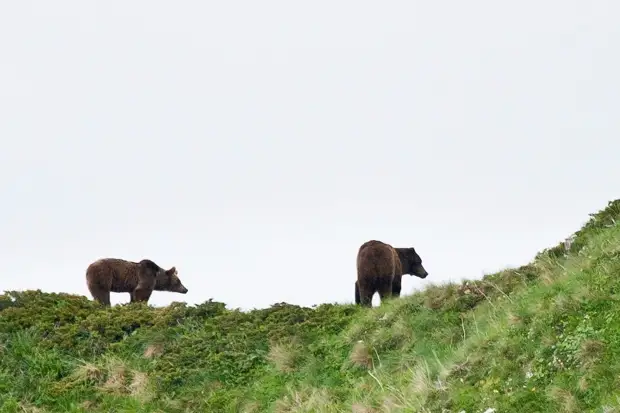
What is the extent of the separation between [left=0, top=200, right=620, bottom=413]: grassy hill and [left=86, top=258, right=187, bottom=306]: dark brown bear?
4080mm

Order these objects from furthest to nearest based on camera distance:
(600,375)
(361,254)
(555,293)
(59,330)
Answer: (361,254), (59,330), (555,293), (600,375)

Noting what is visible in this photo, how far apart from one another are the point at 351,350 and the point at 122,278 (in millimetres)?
10765

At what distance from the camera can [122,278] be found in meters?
22.9

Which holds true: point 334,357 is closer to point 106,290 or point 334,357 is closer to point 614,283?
point 614,283

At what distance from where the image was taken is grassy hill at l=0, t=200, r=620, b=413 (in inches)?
338

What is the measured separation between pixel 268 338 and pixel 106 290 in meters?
8.43

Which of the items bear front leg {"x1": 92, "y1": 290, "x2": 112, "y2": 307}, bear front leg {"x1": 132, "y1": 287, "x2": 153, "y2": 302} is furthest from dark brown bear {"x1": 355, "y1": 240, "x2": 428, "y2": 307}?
bear front leg {"x1": 92, "y1": 290, "x2": 112, "y2": 307}

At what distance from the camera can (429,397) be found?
30.4 feet

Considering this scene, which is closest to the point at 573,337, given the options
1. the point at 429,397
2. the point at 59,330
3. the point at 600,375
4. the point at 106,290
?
the point at 600,375

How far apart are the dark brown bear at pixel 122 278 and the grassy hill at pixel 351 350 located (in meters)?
4.08

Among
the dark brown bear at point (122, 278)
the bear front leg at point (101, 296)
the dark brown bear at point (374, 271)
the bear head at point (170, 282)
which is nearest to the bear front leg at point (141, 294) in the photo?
the dark brown bear at point (122, 278)

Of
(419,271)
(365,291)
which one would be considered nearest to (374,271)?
(365,291)

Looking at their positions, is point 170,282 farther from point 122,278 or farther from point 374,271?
point 374,271

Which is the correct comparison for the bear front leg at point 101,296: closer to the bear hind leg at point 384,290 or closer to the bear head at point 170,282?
the bear head at point 170,282
